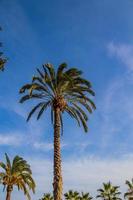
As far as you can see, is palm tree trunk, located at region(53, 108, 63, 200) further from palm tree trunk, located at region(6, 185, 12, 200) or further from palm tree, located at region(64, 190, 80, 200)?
palm tree, located at region(64, 190, 80, 200)

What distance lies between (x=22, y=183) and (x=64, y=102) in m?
24.0

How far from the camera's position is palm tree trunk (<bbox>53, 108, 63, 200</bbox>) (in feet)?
100

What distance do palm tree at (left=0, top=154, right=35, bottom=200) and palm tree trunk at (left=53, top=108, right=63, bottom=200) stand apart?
22437mm

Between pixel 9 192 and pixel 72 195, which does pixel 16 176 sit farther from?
pixel 72 195

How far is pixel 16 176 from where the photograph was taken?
53031 mm

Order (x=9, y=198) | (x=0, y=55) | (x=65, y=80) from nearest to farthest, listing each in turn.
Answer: (x=0, y=55), (x=65, y=80), (x=9, y=198)

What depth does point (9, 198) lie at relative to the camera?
52.5 meters

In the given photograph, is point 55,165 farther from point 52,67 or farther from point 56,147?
point 52,67

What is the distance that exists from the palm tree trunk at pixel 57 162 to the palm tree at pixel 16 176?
2244 centimetres

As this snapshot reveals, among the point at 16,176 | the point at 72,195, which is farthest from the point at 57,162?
the point at 72,195

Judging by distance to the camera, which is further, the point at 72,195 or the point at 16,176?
the point at 72,195

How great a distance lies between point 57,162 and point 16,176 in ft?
75.3

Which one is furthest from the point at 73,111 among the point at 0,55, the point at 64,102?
the point at 0,55

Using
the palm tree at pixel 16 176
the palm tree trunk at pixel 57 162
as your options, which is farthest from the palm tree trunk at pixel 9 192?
the palm tree trunk at pixel 57 162
